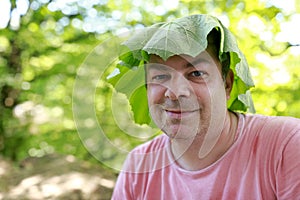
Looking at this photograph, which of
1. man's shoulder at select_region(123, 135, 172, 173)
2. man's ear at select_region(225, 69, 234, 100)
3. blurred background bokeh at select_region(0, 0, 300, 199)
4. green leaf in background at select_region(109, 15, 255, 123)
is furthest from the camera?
blurred background bokeh at select_region(0, 0, 300, 199)

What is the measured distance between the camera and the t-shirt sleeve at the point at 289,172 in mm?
726

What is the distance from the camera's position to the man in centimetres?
74

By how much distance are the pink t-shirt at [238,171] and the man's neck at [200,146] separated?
0.02 meters

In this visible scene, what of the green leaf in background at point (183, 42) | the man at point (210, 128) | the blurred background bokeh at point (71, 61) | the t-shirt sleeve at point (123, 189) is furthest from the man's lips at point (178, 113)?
the blurred background bokeh at point (71, 61)

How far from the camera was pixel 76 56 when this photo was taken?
1.92 metres

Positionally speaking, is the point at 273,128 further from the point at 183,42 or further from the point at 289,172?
the point at 183,42

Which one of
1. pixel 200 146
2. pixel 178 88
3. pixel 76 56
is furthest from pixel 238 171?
pixel 76 56

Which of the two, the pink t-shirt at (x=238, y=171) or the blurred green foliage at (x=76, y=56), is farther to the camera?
the blurred green foliage at (x=76, y=56)

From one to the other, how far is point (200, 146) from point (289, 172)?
0.20 m

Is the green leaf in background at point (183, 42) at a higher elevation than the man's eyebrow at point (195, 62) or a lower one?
higher

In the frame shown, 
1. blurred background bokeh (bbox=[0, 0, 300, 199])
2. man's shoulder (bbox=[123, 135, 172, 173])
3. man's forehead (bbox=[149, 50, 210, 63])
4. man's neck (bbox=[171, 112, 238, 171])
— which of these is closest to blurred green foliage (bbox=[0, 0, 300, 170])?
blurred background bokeh (bbox=[0, 0, 300, 199])

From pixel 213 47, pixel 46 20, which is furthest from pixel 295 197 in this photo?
pixel 46 20

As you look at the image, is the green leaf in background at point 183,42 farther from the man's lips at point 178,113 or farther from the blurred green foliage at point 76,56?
the blurred green foliage at point 76,56

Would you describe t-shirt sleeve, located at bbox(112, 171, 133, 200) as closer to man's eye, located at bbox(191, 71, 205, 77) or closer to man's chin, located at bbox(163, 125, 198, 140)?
man's chin, located at bbox(163, 125, 198, 140)
